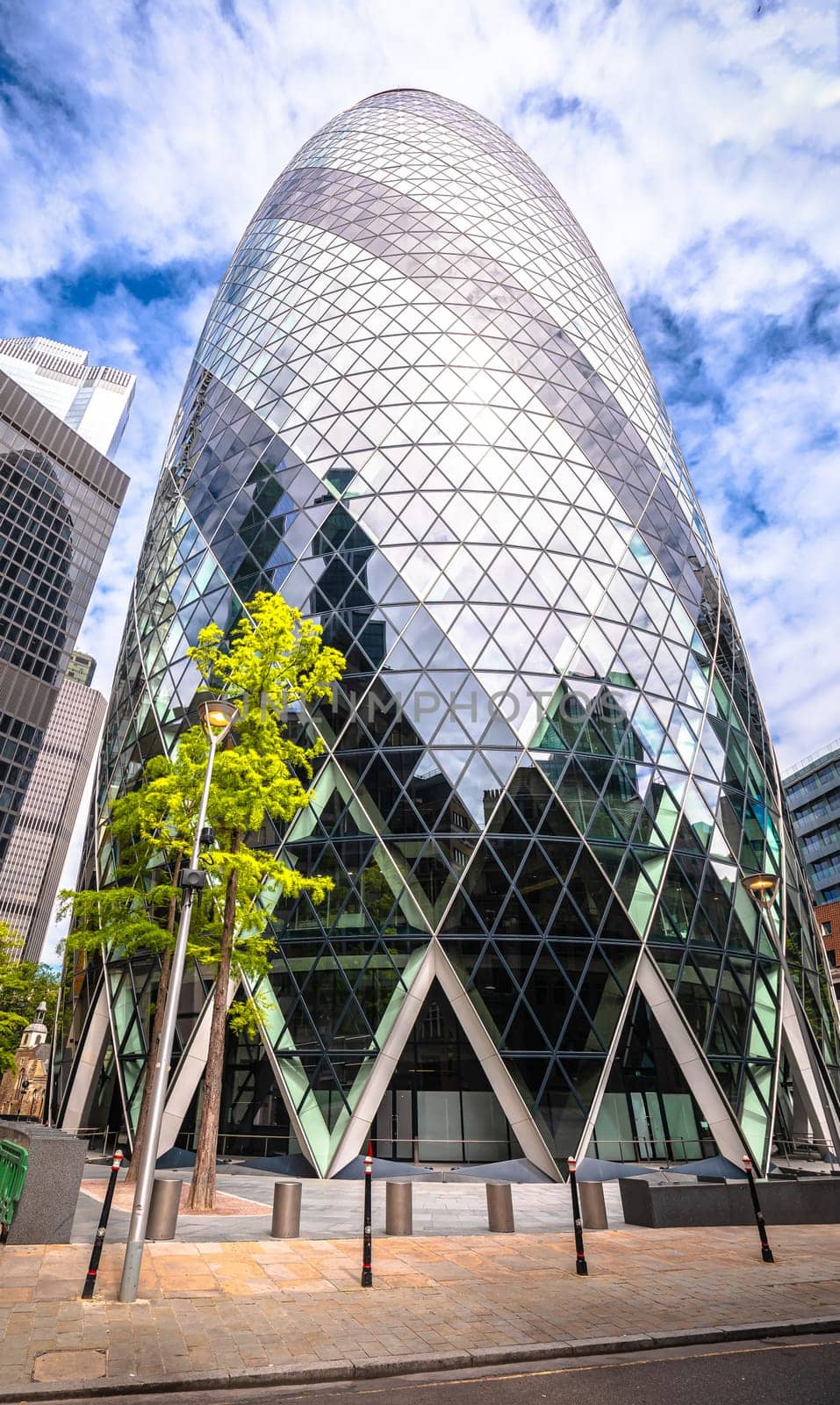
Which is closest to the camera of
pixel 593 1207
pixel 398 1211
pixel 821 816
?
pixel 398 1211

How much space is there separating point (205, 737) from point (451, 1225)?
10366 millimetres

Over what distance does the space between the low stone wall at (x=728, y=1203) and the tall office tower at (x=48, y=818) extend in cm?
12830

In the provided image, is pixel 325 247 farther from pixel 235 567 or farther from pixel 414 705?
pixel 414 705

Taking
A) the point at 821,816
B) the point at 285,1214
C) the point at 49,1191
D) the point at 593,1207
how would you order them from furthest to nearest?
the point at 821,816, the point at 593,1207, the point at 285,1214, the point at 49,1191

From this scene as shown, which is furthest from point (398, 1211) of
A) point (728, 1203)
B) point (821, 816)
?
point (821, 816)

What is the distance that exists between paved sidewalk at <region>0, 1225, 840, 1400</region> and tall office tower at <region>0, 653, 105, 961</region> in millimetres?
128198

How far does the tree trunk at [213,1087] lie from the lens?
1364 cm

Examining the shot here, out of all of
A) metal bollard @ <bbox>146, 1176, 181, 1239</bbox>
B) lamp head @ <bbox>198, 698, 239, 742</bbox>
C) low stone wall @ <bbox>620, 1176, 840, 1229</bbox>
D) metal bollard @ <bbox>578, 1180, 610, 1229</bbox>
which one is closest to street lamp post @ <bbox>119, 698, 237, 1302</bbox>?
lamp head @ <bbox>198, 698, 239, 742</bbox>

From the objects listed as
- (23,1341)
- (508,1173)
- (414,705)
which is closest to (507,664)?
(414,705)

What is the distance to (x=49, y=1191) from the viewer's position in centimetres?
990

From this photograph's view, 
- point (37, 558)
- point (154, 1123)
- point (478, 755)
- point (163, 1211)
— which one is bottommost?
point (163, 1211)

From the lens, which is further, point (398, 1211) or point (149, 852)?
point (149, 852)

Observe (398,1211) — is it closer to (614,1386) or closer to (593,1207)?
(593,1207)

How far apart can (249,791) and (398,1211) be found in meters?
7.93
